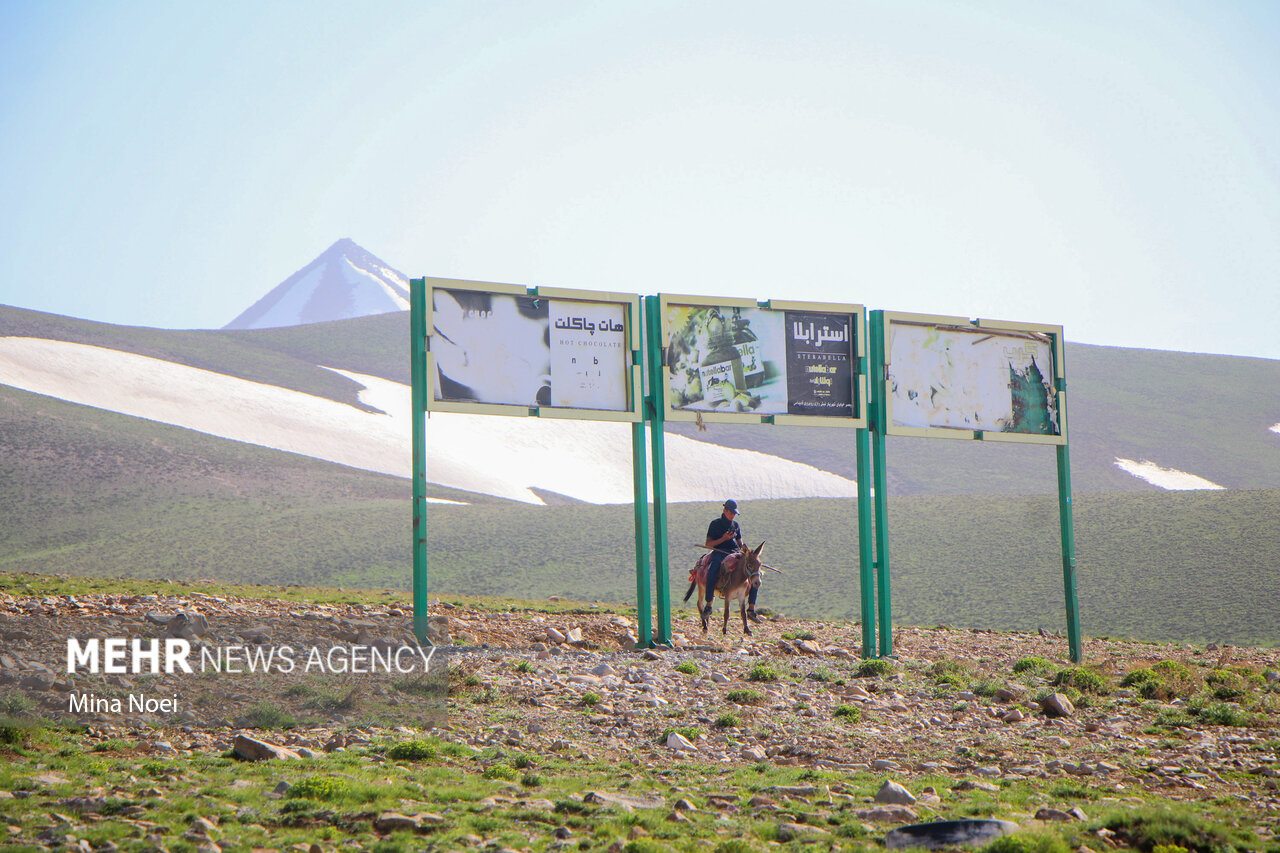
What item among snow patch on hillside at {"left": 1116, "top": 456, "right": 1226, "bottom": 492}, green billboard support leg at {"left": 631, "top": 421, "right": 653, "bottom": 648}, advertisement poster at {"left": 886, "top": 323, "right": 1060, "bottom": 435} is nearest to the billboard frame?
advertisement poster at {"left": 886, "top": 323, "right": 1060, "bottom": 435}

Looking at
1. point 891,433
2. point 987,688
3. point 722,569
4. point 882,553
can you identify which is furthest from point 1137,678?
point 722,569

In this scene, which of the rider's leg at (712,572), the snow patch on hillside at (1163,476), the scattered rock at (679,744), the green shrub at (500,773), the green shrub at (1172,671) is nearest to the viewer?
the green shrub at (500,773)

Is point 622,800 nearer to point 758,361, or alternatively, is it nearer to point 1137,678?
point 1137,678

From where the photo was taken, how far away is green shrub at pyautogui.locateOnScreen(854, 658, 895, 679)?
611 inches

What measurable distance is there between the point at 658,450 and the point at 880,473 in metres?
4.12

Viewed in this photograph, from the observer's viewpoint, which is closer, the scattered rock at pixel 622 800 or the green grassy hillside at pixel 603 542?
the scattered rock at pixel 622 800

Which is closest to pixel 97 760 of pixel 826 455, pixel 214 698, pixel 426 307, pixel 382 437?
pixel 214 698

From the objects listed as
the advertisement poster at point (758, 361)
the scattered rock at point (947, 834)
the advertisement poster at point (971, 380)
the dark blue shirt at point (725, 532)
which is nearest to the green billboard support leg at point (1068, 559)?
the advertisement poster at point (971, 380)

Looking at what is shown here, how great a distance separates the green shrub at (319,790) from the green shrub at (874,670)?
30.9 feet

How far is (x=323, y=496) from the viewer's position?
6325 centimetres

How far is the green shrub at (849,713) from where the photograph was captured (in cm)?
1220

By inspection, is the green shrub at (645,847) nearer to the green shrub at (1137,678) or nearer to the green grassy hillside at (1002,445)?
the green shrub at (1137,678)

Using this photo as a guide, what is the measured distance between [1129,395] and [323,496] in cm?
10059

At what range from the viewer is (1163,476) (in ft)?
319
